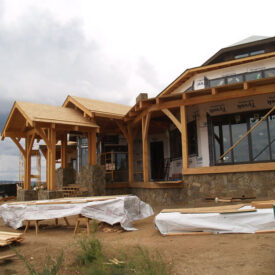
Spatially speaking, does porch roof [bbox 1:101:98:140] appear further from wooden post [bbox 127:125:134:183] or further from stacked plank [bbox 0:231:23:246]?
stacked plank [bbox 0:231:23:246]

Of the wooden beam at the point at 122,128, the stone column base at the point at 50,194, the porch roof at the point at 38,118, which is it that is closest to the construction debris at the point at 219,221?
the stone column base at the point at 50,194

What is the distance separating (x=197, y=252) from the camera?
5.60 metres

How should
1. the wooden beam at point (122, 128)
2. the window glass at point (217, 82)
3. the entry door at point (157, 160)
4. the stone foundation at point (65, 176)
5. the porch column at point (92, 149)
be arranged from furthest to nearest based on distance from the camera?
the entry door at point (157, 160) → the stone foundation at point (65, 176) → the wooden beam at point (122, 128) → the porch column at point (92, 149) → the window glass at point (217, 82)

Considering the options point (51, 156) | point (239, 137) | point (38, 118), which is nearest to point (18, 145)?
point (51, 156)

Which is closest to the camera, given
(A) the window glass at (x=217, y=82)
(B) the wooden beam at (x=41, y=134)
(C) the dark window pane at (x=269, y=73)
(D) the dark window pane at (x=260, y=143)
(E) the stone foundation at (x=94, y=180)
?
(D) the dark window pane at (x=260, y=143)

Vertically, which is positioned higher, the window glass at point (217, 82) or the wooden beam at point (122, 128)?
the window glass at point (217, 82)

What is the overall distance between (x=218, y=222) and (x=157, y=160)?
1104cm

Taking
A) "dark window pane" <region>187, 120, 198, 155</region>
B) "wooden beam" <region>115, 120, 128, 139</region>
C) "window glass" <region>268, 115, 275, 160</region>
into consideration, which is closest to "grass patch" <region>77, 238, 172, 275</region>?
"window glass" <region>268, 115, 275, 160</region>

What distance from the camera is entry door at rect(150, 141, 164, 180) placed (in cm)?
1762

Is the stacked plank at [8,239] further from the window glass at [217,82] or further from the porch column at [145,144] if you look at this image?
the window glass at [217,82]

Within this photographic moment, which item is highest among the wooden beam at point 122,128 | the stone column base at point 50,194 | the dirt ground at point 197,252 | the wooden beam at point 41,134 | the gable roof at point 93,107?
the gable roof at point 93,107

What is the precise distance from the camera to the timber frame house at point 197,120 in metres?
11.1

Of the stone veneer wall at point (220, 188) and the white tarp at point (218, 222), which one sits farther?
the stone veneer wall at point (220, 188)

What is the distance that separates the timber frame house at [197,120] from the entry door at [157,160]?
22 cm
